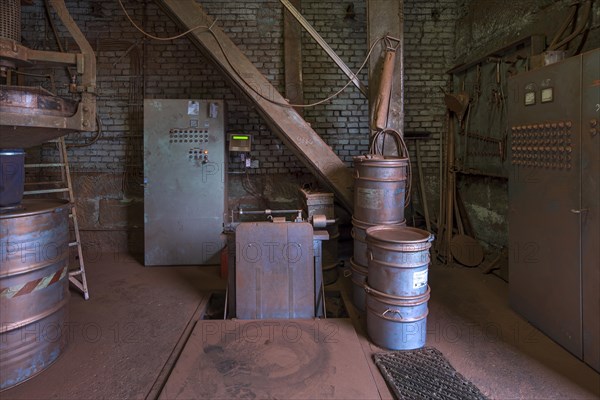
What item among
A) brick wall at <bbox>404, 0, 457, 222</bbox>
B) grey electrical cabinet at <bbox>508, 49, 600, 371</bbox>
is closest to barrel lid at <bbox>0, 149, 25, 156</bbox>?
grey electrical cabinet at <bbox>508, 49, 600, 371</bbox>

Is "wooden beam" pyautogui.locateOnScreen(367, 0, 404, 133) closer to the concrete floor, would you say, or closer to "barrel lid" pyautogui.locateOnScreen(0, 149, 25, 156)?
the concrete floor

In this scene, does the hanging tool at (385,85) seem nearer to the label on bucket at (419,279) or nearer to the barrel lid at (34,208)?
the label on bucket at (419,279)

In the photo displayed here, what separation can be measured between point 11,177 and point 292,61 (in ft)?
11.4

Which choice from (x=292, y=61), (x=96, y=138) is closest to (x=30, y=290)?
(x=96, y=138)

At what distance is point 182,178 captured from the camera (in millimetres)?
4496

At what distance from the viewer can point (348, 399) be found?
2094 mm

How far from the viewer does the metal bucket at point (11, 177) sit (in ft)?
7.68

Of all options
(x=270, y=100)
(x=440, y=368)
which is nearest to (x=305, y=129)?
(x=270, y=100)

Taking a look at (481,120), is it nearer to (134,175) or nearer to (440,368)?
(440,368)

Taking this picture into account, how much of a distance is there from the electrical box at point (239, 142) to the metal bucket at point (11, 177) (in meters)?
2.44

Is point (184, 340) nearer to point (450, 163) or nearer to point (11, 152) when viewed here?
point (11, 152)

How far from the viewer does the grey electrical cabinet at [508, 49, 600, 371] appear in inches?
93.2

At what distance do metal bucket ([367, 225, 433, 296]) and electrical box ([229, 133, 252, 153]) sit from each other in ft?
8.09

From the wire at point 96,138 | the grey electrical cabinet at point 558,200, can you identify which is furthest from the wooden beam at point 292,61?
the grey electrical cabinet at point 558,200
